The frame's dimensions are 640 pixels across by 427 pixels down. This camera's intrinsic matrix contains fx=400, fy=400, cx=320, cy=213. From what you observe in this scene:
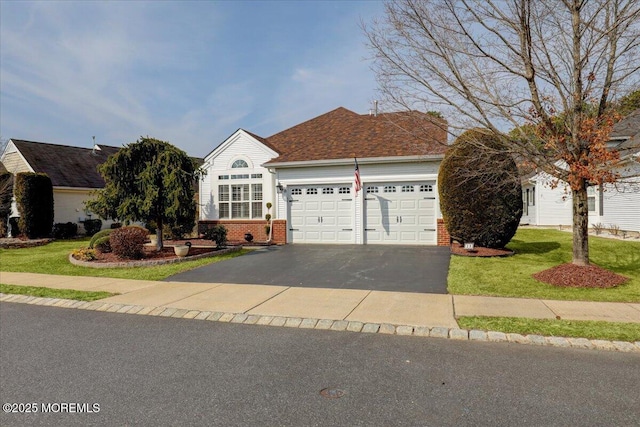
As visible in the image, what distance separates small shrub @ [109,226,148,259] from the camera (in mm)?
12023

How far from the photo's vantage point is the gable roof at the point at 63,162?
23.3 meters

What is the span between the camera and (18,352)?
5.01 metres

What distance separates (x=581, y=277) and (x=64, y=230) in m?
23.2

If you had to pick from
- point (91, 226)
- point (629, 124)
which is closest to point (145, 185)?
point (91, 226)

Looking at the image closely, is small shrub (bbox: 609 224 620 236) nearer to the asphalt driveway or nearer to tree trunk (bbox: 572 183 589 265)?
the asphalt driveway

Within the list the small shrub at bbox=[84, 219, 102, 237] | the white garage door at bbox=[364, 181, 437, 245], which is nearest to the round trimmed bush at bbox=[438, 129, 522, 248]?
the white garage door at bbox=[364, 181, 437, 245]

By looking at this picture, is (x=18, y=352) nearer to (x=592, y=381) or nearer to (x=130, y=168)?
(x=592, y=381)

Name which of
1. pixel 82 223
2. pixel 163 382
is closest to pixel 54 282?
pixel 163 382

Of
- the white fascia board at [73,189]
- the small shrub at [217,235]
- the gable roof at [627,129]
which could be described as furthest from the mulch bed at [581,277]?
the white fascia board at [73,189]

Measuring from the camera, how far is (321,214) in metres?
16.2

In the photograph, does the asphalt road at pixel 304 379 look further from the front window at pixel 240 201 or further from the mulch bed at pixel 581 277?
the front window at pixel 240 201

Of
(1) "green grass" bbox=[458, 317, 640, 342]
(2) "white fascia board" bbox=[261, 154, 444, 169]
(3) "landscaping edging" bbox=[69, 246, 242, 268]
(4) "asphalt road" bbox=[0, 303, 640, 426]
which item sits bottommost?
(4) "asphalt road" bbox=[0, 303, 640, 426]

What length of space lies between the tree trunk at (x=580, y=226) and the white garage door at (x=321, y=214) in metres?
8.27

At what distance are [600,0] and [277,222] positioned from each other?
12.2m
